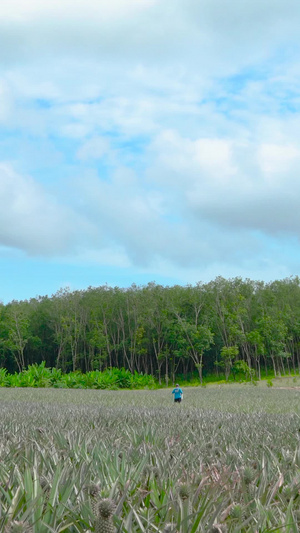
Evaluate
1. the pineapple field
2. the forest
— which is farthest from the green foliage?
the pineapple field

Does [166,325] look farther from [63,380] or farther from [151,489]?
[151,489]

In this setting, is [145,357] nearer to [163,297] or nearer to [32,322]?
[163,297]

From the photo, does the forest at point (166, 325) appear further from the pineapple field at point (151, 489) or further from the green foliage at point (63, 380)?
the pineapple field at point (151, 489)

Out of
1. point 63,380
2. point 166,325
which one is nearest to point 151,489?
point 63,380

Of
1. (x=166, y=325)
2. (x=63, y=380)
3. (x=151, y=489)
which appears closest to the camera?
(x=151, y=489)

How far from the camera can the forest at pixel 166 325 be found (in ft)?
214

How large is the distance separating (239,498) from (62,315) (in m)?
72.3

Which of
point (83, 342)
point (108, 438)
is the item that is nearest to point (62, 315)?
point (83, 342)

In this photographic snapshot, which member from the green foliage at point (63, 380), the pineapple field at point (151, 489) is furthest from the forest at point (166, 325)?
the pineapple field at point (151, 489)

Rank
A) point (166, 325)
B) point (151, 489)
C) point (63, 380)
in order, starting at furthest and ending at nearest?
point (166, 325), point (63, 380), point (151, 489)

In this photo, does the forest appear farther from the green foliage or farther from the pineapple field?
the pineapple field

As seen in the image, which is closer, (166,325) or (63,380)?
(63,380)

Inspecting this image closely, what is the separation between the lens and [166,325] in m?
67.1

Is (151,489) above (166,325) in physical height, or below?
below
